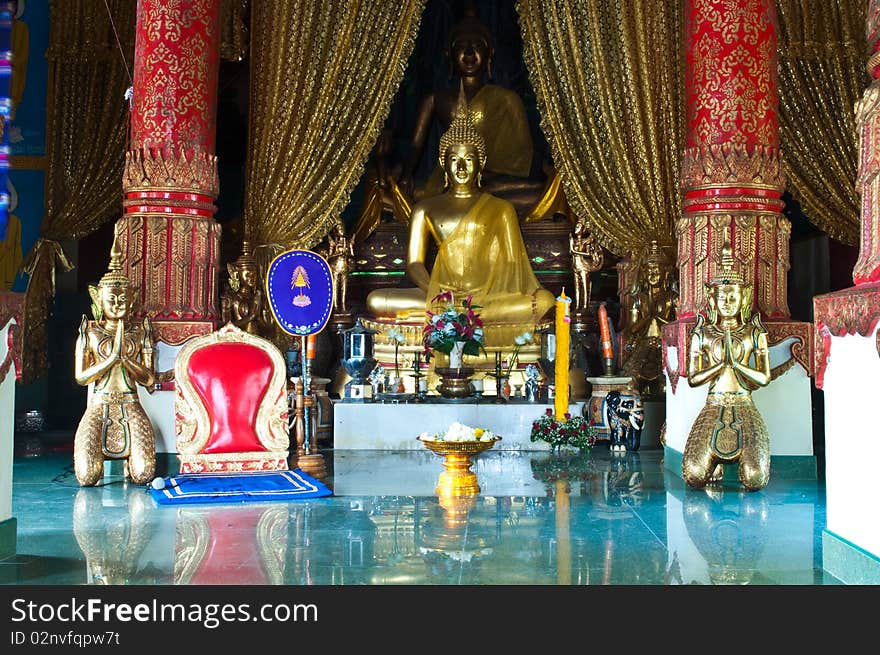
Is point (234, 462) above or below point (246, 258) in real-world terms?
below

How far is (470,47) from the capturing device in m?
11.6

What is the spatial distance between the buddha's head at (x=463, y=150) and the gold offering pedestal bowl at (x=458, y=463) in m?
5.21

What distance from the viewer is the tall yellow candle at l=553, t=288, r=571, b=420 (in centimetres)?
790

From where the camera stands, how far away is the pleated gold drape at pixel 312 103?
8.75 metres

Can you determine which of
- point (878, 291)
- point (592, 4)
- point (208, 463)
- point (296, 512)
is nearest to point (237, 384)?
point (208, 463)

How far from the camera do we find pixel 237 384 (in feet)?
21.1

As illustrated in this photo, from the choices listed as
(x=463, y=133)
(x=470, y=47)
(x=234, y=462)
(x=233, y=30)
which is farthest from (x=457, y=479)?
(x=470, y=47)

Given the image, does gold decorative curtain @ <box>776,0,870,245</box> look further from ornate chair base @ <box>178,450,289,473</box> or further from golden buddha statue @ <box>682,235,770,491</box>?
ornate chair base @ <box>178,450,289,473</box>

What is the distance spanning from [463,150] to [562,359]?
3314mm

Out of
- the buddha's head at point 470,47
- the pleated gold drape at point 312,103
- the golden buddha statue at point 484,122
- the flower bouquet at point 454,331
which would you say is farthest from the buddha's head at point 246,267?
A: the buddha's head at point 470,47

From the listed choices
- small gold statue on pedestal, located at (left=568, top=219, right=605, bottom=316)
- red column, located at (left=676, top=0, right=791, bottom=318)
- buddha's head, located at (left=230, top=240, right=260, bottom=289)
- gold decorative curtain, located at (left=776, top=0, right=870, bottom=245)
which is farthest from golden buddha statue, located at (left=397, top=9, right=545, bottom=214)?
red column, located at (left=676, top=0, right=791, bottom=318)

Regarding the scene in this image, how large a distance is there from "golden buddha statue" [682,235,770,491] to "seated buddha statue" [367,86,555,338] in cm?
358

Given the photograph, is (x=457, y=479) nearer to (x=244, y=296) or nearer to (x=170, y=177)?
(x=170, y=177)
